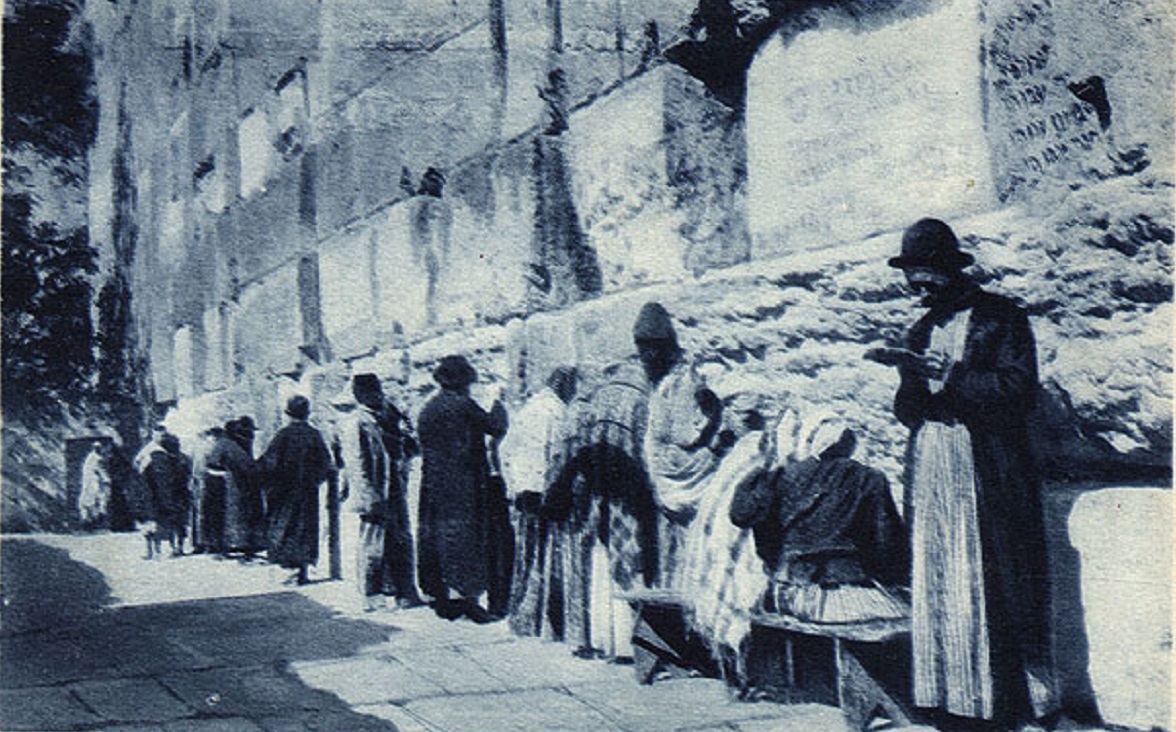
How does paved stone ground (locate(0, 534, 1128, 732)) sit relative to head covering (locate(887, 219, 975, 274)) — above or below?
below

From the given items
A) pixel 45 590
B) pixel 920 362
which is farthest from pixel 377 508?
pixel 920 362

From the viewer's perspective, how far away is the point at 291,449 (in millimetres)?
8859

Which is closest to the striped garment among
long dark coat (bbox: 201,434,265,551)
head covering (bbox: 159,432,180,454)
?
long dark coat (bbox: 201,434,265,551)

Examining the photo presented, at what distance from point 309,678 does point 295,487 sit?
3828 mm

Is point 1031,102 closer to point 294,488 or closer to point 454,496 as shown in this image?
point 454,496

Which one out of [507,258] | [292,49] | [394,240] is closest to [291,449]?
[394,240]

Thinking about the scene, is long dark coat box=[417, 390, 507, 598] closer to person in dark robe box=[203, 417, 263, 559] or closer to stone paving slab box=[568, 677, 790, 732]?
stone paving slab box=[568, 677, 790, 732]

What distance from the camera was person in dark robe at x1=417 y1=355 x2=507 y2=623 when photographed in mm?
6699

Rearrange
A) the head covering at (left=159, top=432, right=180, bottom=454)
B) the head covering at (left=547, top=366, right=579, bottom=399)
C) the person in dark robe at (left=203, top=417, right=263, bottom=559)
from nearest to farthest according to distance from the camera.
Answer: the head covering at (left=547, top=366, right=579, bottom=399), the person in dark robe at (left=203, top=417, right=263, bottom=559), the head covering at (left=159, top=432, right=180, bottom=454)

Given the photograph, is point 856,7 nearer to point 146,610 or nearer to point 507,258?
point 507,258

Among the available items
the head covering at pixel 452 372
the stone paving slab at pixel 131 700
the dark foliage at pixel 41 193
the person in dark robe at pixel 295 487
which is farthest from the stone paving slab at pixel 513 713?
the person in dark robe at pixel 295 487

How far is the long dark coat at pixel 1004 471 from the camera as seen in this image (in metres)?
3.76

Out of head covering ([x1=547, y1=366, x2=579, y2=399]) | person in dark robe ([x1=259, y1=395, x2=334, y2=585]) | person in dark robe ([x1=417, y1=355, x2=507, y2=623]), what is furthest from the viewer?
person in dark robe ([x1=259, y1=395, x2=334, y2=585])

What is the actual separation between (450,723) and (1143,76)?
3.05 m
